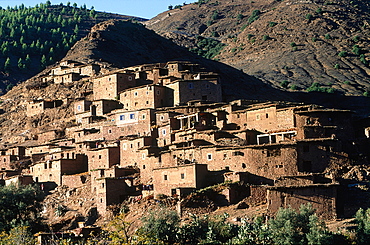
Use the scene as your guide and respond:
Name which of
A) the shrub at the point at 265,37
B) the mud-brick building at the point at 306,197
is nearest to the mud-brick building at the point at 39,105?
the mud-brick building at the point at 306,197

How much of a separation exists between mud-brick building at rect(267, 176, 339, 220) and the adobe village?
0.06 meters

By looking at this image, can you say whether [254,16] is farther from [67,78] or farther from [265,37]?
[67,78]

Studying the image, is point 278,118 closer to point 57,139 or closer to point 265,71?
point 57,139

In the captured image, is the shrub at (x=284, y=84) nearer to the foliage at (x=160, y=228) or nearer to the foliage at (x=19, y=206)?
the foliage at (x=19, y=206)

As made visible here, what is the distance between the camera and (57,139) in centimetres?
6700

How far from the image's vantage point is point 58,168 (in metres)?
57.7

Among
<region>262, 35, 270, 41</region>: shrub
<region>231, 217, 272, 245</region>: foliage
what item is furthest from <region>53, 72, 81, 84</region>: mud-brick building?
<region>262, 35, 270, 41</region>: shrub

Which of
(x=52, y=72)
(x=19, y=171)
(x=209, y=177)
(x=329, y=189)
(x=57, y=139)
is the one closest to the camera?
(x=329, y=189)

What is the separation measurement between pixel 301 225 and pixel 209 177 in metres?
9.90

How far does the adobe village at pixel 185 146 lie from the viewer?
47156mm

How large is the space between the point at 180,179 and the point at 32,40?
80301mm

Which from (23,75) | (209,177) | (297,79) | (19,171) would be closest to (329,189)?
(209,177)

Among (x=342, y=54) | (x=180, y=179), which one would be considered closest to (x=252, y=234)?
(x=180, y=179)

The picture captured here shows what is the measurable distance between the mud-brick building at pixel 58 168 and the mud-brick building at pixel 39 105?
1575cm
